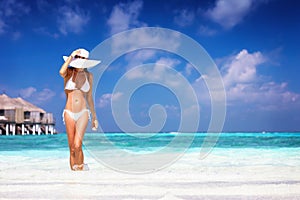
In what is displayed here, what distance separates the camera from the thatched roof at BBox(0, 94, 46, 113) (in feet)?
171

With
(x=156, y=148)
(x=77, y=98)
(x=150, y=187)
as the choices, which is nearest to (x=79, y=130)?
(x=77, y=98)

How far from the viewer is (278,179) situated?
458cm

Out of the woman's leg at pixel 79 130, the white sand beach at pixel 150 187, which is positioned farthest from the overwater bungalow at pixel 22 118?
the white sand beach at pixel 150 187

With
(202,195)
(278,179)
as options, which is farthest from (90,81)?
(278,179)

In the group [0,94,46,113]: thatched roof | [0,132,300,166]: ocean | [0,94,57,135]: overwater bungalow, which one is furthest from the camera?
[0,94,46,113]: thatched roof

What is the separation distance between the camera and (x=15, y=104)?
5462 centimetres

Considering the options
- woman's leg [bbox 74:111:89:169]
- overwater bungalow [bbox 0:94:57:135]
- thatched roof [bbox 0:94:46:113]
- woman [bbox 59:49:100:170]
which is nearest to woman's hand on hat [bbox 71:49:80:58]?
woman [bbox 59:49:100:170]

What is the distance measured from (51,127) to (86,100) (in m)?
61.1

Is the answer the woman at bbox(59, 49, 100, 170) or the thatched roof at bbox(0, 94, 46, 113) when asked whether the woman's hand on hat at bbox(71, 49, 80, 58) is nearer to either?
the woman at bbox(59, 49, 100, 170)

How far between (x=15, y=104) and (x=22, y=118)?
12.3ft

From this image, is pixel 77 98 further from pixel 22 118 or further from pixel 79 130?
pixel 22 118

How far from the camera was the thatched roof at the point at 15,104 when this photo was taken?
171ft

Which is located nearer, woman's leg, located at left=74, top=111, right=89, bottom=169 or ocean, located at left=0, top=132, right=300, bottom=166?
woman's leg, located at left=74, top=111, right=89, bottom=169

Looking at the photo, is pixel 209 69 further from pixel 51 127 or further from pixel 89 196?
pixel 51 127
